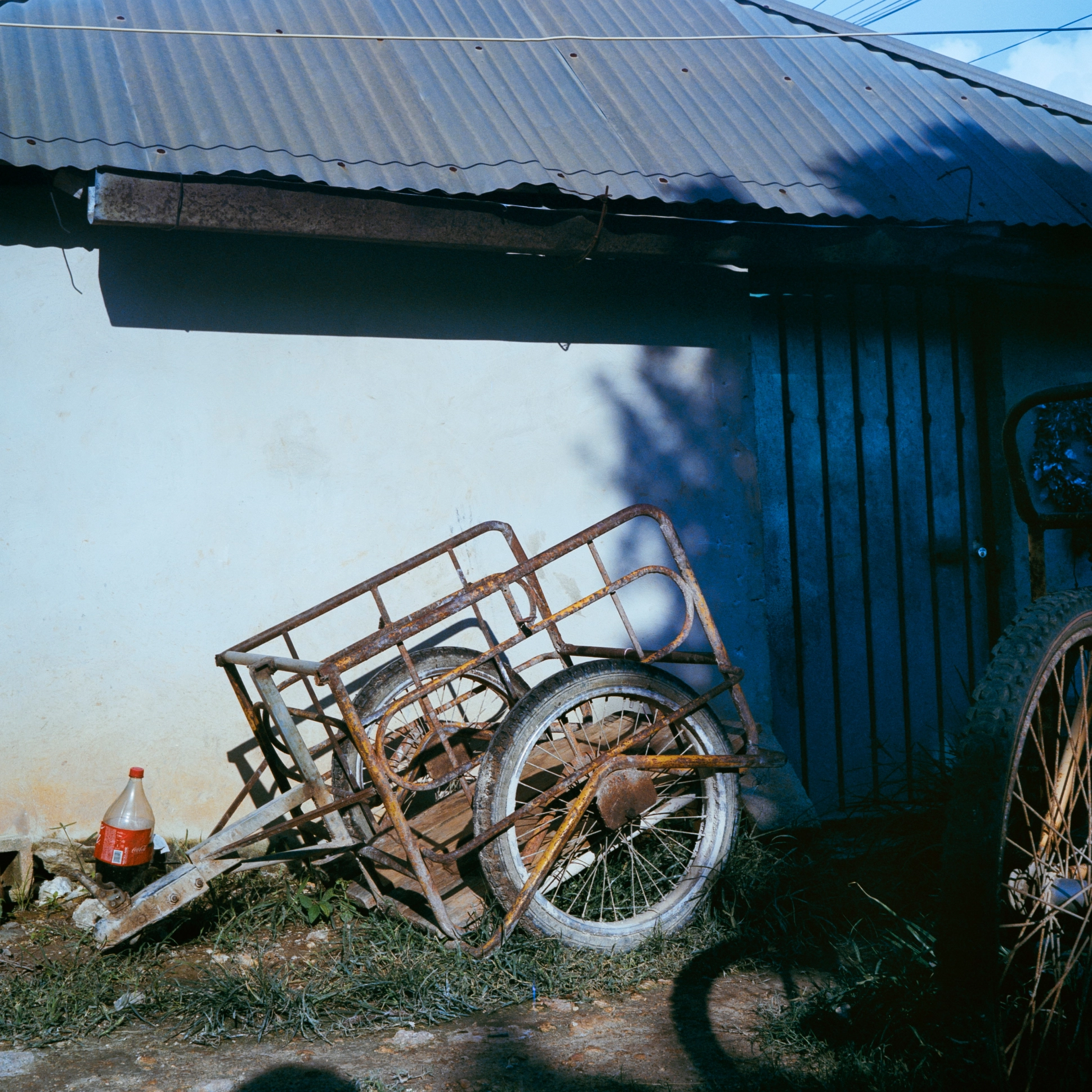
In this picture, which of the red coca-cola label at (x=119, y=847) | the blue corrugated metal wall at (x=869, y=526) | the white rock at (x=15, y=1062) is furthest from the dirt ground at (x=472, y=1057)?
the blue corrugated metal wall at (x=869, y=526)

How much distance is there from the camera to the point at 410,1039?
284 centimetres

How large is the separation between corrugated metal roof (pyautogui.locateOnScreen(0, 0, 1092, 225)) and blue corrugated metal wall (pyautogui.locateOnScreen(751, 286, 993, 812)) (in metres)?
0.71

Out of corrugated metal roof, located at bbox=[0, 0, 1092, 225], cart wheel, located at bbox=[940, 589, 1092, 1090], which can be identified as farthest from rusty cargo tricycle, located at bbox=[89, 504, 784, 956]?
corrugated metal roof, located at bbox=[0, 0, 1092, 225]

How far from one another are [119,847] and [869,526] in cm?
389

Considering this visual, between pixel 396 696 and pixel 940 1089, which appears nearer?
pixel 940 1089

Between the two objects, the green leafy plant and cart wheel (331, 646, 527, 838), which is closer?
the green leafy plant

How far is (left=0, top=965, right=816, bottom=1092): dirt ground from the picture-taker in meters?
2.60

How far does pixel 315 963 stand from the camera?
131 inches

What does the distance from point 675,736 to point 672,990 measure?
838 millimetres

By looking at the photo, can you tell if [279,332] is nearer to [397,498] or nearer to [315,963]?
[397,498]

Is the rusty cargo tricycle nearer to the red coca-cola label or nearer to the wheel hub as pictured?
the wheel hub

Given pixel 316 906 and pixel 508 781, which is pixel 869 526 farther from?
pixel 316 906

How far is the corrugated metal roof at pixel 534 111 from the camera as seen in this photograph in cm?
400

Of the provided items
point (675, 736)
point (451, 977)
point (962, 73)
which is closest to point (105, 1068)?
point (451, 977)
